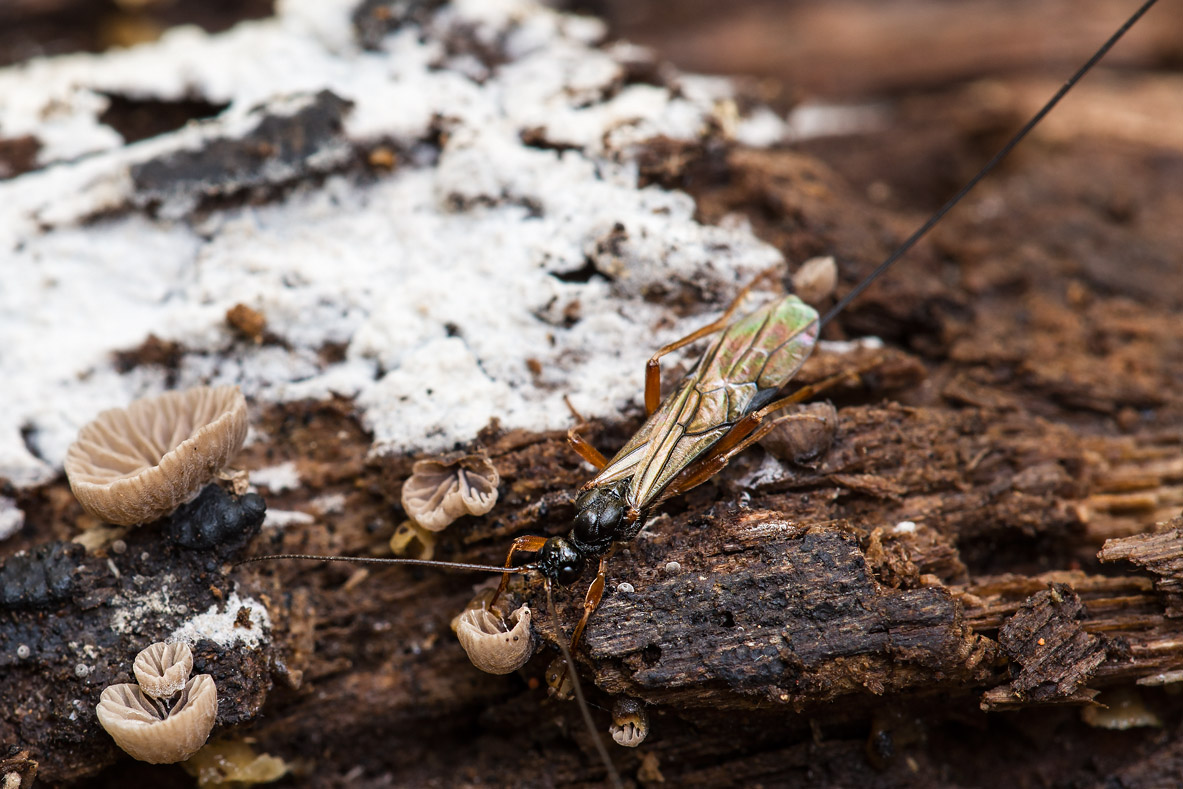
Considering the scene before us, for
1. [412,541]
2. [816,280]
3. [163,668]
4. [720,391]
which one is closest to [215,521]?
[163,668]

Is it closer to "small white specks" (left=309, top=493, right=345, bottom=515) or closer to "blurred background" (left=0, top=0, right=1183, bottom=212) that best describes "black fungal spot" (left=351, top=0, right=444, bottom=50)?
"blurred background" (left=0, top=0, right=1183, bottom=212)

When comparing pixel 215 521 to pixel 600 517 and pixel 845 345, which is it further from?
pixel 845 345

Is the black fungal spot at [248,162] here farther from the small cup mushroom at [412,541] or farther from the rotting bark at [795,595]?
the small cup mushroom at [412,541]

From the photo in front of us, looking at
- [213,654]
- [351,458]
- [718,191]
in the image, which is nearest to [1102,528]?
[718,191]

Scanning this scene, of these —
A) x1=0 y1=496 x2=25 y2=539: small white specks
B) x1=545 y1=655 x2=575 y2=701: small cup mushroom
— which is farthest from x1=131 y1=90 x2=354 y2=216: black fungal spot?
x1=545 y1=655 x2=575 y2=701: small cup mushroom

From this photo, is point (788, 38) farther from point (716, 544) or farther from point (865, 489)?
point (716, 544)

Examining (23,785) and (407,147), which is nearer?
(23,785)

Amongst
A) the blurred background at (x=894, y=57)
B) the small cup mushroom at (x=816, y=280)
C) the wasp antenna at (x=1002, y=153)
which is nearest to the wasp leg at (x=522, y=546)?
the wasp antenna at (x=1002, y=153)
